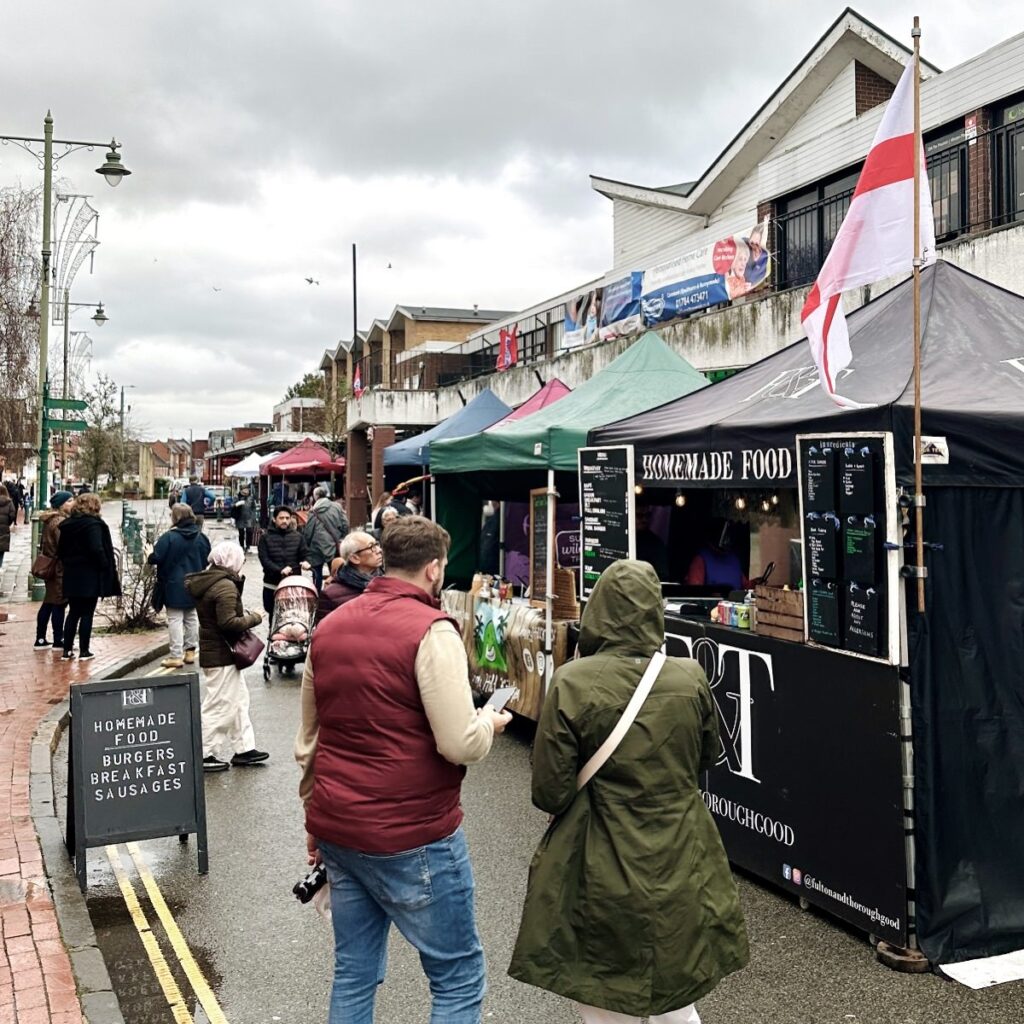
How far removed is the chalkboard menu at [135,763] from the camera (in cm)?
567

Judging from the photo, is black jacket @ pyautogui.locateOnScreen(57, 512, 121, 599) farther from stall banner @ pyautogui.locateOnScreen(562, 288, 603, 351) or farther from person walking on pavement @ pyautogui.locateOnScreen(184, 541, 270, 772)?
stall banner @ pyautogui.locateOnScreen(562, 288, 603, 351)

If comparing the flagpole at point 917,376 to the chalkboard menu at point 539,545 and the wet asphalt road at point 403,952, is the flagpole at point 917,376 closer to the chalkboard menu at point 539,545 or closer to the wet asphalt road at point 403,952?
the wet asphalt road at point 403,952

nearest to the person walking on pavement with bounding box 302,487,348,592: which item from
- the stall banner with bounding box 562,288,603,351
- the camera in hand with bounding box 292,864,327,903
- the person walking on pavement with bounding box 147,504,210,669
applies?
the person walking on pavement with bounding box 147,504,210,669

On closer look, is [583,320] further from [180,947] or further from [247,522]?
[180,947]

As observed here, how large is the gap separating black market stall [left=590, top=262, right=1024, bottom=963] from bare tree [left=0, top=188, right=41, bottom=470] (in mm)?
24133

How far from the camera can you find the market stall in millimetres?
8562

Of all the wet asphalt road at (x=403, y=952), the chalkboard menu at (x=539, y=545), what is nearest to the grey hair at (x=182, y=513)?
the chalkboard menu at (x=539, y=545)

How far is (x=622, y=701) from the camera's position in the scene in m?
3.10

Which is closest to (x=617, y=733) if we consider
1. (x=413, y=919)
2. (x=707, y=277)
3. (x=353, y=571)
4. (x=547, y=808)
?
(x=547, y=808)

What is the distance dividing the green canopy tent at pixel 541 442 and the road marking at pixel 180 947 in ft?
14.0

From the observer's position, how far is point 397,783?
311cm

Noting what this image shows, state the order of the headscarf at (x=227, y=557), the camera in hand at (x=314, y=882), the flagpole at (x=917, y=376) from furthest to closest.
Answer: the headscarf at (x=227, y=557), the flagpole at (x=917, y=376), the camera in hand at (x=314, y=882)

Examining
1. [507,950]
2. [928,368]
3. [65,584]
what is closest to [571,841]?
[507,950]

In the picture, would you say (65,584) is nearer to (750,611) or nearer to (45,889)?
(45,889)
